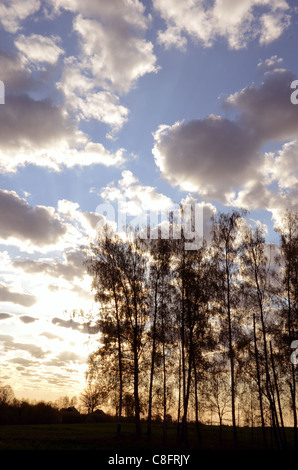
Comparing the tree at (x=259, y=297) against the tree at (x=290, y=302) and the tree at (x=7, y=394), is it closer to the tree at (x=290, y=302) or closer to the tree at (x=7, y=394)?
the tree at (x=290, y=302)

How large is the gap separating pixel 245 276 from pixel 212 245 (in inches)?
147

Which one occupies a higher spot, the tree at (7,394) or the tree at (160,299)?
the tree at (160,299)

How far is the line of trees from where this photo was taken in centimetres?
2783

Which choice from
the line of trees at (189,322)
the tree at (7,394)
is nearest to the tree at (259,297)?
the line of trees at (189,322)

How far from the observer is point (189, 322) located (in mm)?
28172

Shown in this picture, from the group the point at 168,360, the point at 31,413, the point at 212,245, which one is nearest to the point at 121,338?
the point at 168,360

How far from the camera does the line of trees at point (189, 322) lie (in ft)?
91.3

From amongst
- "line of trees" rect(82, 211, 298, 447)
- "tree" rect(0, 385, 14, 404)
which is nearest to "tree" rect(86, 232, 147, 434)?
"line of trees" rect(82, 211, 298, 447)

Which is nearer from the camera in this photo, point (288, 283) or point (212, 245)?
point (288, 283)

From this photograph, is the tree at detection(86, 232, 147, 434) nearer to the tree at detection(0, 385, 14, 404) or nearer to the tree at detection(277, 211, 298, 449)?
the tree at detection(277, 211, 298, 449)

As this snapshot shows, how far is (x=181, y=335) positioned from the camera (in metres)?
28.6

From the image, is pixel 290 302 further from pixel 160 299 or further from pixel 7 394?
pixel 7 394

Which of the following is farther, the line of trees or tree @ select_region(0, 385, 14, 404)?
tree @ select_region(0, 385, 14, 404)

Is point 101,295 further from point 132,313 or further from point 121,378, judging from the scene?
point 121,378
